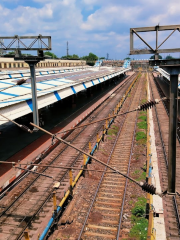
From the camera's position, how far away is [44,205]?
10.8m

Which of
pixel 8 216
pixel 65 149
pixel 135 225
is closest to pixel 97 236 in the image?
pixel 135 225

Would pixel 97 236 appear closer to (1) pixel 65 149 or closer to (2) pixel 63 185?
(2) pixel 63 185

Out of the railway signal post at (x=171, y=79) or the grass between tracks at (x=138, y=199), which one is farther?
the grass between tracks at (x=138, y=199)

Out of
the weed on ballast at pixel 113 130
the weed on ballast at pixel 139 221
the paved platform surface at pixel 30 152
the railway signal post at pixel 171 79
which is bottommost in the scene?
the weed on ballast at pixel 139 221

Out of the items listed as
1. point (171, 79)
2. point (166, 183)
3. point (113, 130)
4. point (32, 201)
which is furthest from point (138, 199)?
point (113, 130)

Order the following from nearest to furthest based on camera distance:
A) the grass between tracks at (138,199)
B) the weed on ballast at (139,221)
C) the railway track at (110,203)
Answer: the weed on ballast at (139,221) → the grass between tracks at (138,199) → the railway track at (110,203)

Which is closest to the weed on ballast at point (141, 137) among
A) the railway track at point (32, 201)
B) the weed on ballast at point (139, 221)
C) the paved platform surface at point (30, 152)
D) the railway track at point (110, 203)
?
the railway track at point (110, 203)

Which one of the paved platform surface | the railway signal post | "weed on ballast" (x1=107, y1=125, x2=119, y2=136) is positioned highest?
the railway signal post

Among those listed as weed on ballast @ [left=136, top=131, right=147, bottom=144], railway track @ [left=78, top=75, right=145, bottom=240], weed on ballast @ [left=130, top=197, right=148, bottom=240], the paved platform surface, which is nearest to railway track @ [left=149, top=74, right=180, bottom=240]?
weed on ballast @ [left=130, top=197, right=148, bottom=240]

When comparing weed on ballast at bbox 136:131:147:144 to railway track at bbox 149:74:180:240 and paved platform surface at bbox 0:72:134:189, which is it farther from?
paved platform surface at bbox 0:72:134:189

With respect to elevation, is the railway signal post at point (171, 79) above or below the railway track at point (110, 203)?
above

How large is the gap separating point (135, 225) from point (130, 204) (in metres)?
1.43

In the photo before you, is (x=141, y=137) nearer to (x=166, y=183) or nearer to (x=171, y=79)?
(x=166, y=183)

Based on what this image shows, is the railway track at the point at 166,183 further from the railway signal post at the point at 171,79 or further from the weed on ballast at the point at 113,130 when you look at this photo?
the railway signal post at the point at 171,79
